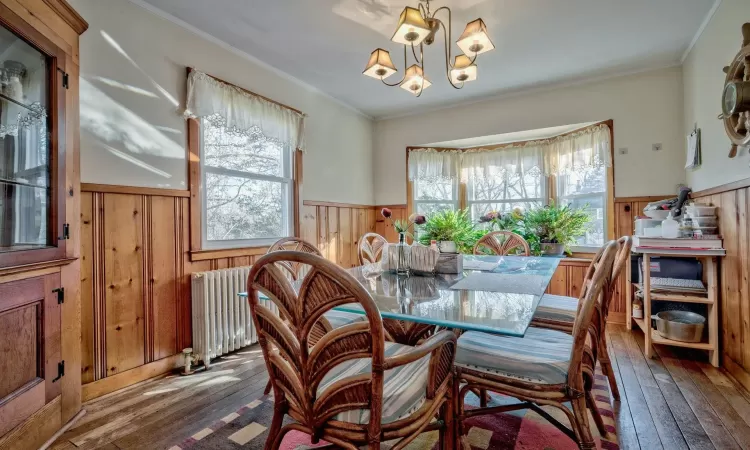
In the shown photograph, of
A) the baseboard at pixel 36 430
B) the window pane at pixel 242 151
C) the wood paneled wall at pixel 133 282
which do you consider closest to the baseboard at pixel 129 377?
the wood paneled wall at pixel 133 282

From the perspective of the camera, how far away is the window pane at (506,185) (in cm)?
409

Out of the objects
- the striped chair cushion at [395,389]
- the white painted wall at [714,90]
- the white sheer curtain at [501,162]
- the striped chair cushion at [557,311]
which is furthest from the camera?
the white sheer curtain at [501,162]

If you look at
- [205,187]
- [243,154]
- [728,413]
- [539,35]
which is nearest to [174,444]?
[205,187]

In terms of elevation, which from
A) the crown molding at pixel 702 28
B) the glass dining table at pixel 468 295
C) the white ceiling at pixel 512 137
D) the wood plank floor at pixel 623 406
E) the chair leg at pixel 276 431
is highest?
the crown molding at pixel 702 28

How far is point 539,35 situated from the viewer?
2627mm

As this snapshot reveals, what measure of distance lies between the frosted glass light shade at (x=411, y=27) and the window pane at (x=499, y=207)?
114 inches

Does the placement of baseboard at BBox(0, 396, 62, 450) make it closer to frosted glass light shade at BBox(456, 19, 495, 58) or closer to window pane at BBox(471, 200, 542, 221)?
frosted glass light shade at BBox(456, 19, 495, 58)

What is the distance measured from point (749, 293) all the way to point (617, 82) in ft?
7.50

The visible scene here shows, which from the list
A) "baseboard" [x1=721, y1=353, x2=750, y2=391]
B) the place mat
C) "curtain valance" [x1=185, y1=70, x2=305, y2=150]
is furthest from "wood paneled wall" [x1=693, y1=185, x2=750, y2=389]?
"curtain valance" [x1=185, y1=70, x2=305, y2=150]

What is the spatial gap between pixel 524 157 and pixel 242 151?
3.16m

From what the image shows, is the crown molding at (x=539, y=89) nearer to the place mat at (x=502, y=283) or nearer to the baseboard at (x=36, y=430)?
the place mat at (x=502, y=283)

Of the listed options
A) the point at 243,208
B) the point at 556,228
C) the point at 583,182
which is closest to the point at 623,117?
the point at 583,182

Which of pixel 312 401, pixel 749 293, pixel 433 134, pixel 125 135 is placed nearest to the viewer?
Result: pixel 312 401

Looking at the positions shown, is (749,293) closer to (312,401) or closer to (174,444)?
(312,401)
